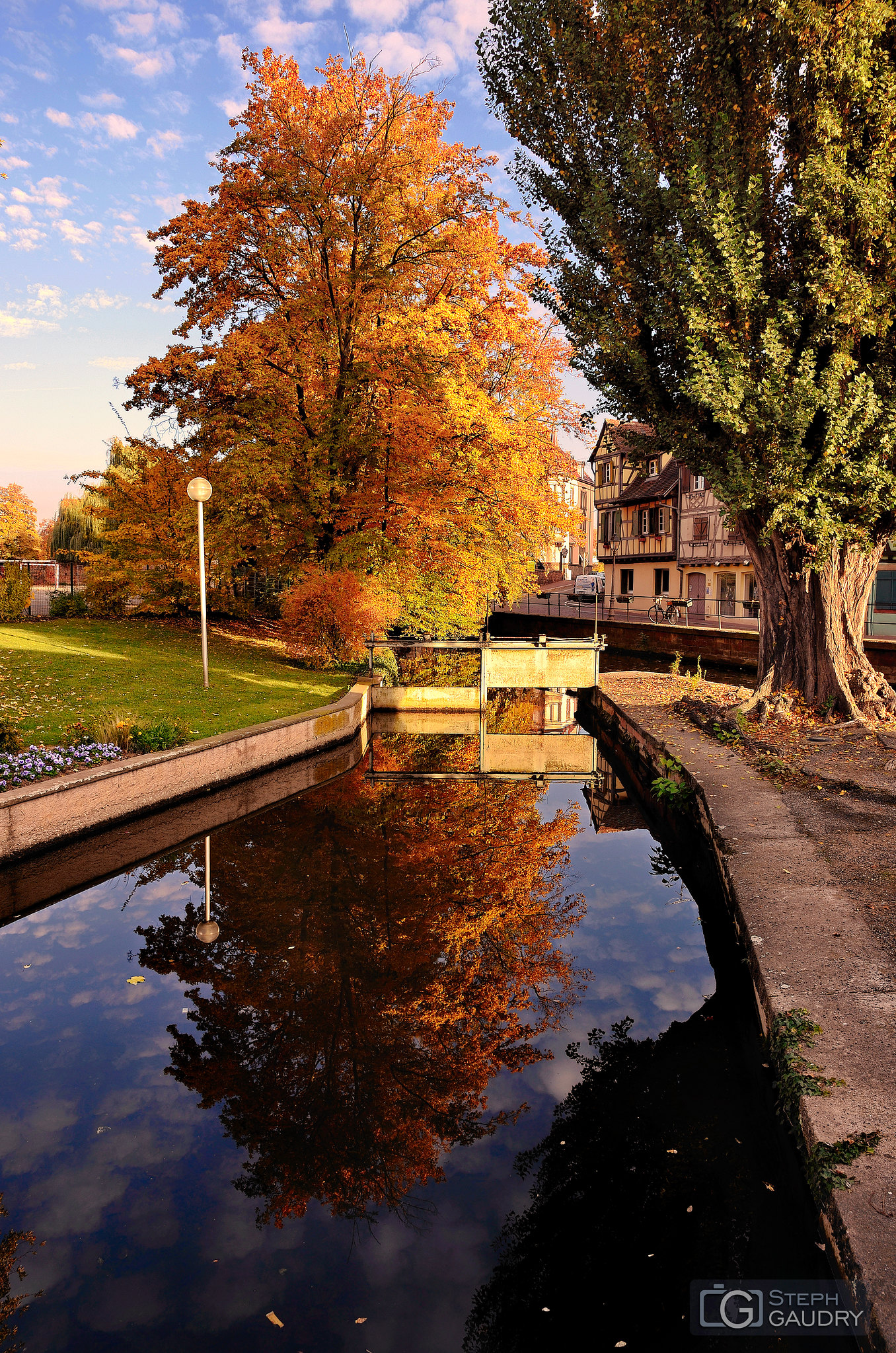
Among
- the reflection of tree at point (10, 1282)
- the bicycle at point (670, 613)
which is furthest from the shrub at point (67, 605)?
the bicycle at point (670, 613)

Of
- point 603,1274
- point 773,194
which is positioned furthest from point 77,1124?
point 773,194

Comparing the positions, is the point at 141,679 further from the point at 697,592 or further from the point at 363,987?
the point at 697,592

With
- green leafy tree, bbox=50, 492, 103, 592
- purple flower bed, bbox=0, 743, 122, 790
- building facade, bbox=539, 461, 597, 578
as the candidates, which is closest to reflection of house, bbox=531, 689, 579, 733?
purple flower bed, bbox=0, 743, 122, 790

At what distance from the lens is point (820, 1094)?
3984mm

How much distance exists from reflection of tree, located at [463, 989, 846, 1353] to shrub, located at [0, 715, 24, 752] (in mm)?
7726

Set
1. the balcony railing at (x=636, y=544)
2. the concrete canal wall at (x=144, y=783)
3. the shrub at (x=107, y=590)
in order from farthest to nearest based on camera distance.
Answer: the balcony railing at (x=636, y=544), the shrub at (x=107, y=590), the concrete canal wall at (x=144, y=783)

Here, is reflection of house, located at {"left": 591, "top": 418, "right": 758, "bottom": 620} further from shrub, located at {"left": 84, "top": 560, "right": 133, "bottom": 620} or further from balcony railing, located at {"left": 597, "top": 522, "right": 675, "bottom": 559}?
shrub, located at {"left": 84, "top": 560, "right": 133, "bottom": 620}

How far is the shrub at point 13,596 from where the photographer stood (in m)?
21.0

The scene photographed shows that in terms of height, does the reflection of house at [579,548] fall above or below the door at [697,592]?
above

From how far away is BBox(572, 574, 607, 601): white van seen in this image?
49156 millimetres

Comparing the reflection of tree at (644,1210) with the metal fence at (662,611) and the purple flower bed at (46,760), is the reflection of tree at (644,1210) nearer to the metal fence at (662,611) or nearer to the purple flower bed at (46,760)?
the purple flower bed at (46,760)

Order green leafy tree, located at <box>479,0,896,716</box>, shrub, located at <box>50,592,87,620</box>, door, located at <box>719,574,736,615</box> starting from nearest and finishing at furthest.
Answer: green leafy tree, located at <box>479,0,896,716</box> → shrub, located at <box>50,592,87,620</box> → door, located at <box>719,574,736,615</box>

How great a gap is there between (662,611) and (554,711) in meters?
18.1

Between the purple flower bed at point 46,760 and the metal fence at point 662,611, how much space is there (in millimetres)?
20937
